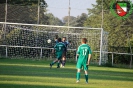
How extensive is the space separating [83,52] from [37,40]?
22670 mm

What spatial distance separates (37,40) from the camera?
1692 inches

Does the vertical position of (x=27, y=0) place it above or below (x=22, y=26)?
above

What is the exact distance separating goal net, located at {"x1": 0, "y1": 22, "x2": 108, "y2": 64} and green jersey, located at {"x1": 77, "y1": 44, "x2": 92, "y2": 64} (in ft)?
66.5

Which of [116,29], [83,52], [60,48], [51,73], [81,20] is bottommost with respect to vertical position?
[51,73]

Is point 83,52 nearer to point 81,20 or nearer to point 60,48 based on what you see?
point 60,48

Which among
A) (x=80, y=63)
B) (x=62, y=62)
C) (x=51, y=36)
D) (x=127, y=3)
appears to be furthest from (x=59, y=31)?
(x=80, y=63)

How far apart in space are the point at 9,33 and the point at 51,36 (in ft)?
12.4

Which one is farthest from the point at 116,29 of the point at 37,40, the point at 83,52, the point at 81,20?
the point at 83,52

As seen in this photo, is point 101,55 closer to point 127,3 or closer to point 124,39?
point 124,39

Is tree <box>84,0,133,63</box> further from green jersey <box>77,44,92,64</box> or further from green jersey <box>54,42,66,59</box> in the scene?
green jersey <box>77,44,92,64</box>

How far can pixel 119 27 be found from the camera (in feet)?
148

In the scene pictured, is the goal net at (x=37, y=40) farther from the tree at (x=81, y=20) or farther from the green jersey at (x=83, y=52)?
the green jersey at (x=83, y=52)

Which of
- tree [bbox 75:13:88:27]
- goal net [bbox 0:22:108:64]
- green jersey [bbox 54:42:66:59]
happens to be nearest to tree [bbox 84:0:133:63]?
goal net [bbox 0:22:108:64]

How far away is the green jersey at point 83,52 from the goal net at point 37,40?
20268 mm
